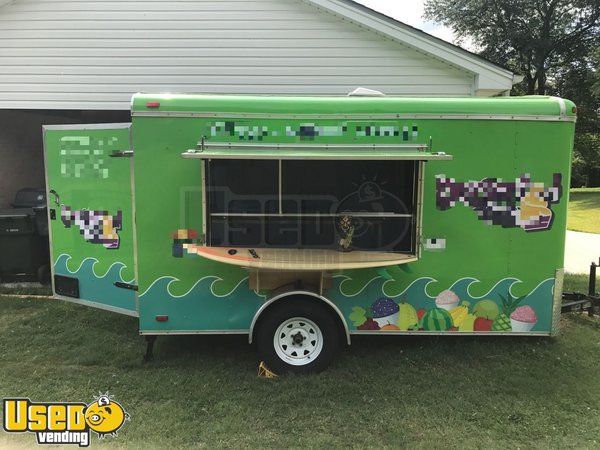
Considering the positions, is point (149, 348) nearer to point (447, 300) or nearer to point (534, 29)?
point (447, 300)

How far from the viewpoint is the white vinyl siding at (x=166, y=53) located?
7301 millimetres

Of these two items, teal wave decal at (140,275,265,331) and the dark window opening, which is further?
teal wave decal at (140,275,265,331)

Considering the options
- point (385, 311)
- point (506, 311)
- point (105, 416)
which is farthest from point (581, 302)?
point (105, 416)

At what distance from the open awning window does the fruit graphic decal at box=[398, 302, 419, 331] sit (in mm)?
1384

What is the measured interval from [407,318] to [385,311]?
211 mm

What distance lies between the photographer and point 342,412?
3678 mm

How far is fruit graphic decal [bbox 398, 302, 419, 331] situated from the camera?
430 centimetres

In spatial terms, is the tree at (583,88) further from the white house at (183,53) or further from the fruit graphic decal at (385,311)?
the fruit graphic decal at (385,311)

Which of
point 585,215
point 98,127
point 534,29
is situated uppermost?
point 534,29

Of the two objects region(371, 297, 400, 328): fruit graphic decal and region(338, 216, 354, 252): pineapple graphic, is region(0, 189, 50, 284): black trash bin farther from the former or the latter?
region(371, 297, 400, 328): fruit graphic decal

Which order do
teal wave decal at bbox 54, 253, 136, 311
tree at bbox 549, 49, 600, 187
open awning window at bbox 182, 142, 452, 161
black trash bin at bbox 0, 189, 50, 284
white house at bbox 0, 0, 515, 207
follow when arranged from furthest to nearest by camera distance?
tree at bbox 549, 49, 600, 187
white house at bbox 0, 0, 515, 207
black trash bin at bbox 0, 189, 50, 284
teal wave decal at bbox 54, 253, 136, 311
open awning window at bbox 182, 142, 452, 161

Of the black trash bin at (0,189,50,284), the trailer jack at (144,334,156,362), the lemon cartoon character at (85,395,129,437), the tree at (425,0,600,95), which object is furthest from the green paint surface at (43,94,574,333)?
the tree at (425,0,600,95)

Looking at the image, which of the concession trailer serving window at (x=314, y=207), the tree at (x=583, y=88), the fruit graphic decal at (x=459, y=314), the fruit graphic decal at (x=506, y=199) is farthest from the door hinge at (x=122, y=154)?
the tree at (x=583, y=88)

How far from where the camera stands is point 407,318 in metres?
4.31
